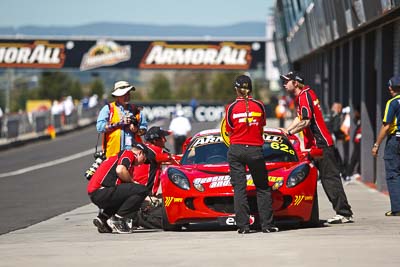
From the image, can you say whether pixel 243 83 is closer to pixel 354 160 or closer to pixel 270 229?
pixel 270 229

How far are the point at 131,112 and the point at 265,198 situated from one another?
280cm

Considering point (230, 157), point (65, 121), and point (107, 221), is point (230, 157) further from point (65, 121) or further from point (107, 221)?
point (65, 121)

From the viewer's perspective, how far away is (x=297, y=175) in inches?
503

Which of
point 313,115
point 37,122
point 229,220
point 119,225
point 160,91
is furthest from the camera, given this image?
point 160,91

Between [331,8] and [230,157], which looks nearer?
[230,157]

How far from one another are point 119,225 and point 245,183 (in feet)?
5.48

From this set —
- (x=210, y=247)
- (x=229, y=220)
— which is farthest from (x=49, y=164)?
(x=210, y=247)

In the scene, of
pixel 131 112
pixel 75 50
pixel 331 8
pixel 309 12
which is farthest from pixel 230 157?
pixel 75 50

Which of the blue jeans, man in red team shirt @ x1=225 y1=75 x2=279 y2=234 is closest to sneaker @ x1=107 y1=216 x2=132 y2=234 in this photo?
man in red team shirt @ x1=225 y1=75 x2=279 y2=234

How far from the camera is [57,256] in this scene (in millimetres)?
10328

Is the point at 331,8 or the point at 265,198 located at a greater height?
the point at 331,8

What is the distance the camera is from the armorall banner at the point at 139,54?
82.9 meters

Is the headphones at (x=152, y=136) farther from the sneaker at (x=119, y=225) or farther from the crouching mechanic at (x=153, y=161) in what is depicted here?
the sneaker at (x=119, y=225)

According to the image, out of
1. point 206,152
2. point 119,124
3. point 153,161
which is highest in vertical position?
point 119,124
